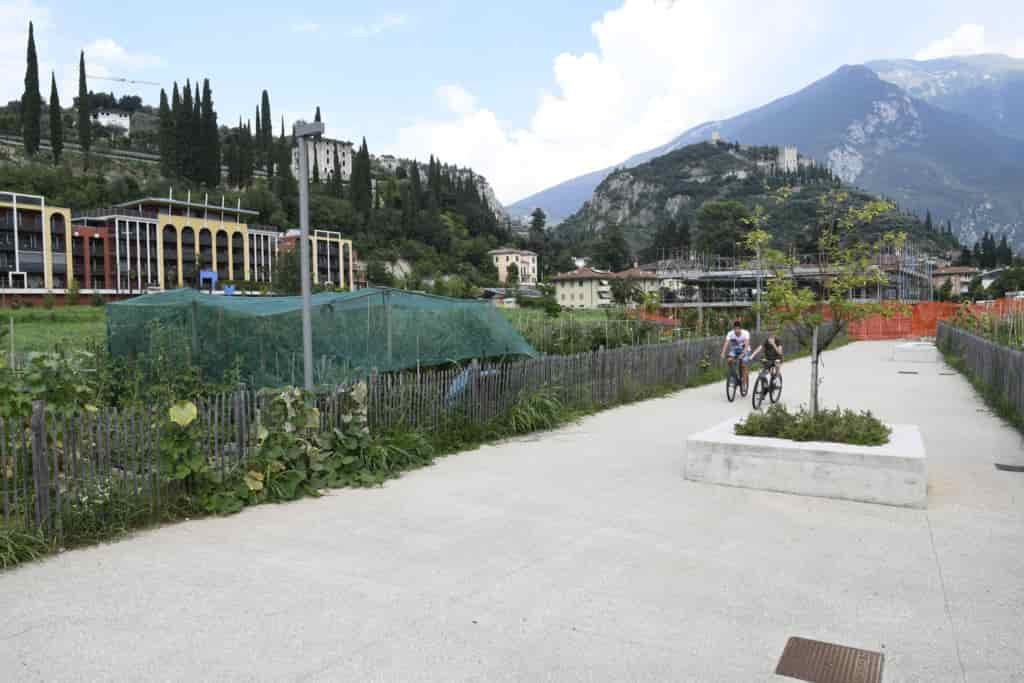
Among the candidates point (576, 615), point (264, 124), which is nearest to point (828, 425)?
point (576, 615)

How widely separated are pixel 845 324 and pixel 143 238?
92.8m

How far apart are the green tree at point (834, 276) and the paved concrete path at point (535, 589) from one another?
1983 millimetres

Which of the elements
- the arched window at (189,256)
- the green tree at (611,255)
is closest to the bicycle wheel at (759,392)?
the arched window at (189,256)

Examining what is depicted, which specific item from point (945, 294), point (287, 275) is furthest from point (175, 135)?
point (945, 294)

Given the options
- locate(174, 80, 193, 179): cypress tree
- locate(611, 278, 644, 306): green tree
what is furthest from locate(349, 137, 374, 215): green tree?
locate(611, 278, 644, 306): green tree

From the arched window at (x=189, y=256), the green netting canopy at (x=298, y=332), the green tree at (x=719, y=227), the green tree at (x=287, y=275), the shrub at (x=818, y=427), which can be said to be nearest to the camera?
the shrub at (x=818, y=427)

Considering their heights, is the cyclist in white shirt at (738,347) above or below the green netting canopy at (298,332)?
below

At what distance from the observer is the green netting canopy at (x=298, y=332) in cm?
1074

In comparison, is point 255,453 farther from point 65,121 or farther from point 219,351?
point 65,121

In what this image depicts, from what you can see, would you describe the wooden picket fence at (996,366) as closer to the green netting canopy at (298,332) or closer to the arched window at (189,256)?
the green netting canopy at (298,332)

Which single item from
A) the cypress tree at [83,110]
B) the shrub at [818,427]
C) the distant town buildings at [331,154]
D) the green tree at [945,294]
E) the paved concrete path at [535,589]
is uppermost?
the distant town buildings at [331,154]

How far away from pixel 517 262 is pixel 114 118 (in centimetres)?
10404

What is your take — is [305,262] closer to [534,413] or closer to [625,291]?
[534,413]

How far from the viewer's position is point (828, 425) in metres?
8.12
